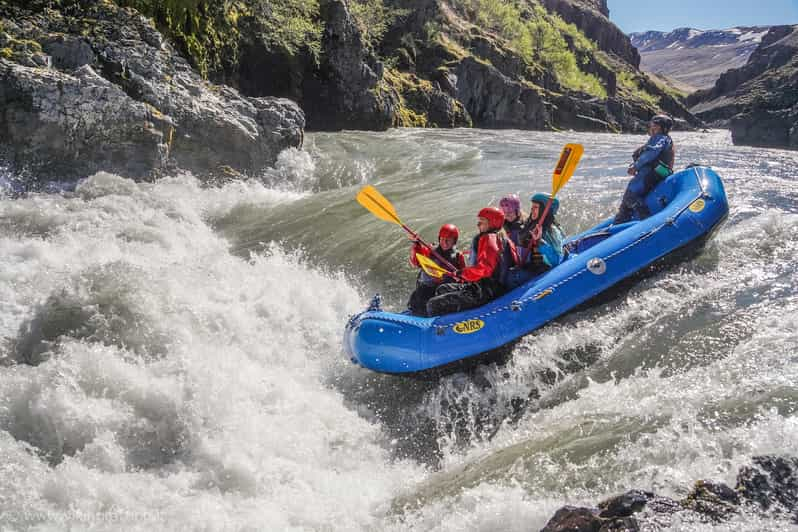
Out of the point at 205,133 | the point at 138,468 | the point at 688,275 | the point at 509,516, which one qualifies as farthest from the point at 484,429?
the point at 205,133

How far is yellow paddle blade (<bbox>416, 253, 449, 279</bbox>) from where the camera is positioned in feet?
17.1

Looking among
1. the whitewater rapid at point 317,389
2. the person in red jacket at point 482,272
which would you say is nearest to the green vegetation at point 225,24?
the whitewater rapid at point 317,389

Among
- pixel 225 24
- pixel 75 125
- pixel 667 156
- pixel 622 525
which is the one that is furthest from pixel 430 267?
pixel 225 24

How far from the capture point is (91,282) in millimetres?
5559

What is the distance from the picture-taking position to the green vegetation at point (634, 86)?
81.5 metres

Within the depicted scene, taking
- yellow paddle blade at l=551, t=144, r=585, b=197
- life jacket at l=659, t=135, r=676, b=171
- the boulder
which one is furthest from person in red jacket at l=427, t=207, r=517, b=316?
the boulder

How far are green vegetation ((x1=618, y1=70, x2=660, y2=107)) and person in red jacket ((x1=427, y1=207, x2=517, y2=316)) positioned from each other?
8336 cm

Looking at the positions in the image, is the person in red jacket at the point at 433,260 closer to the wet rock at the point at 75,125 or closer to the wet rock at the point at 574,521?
the wet rock at the point at 574,521

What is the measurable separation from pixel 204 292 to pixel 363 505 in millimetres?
3285

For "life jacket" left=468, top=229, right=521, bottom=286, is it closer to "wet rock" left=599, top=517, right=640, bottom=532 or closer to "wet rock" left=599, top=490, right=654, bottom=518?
"wet rock" left=599, top=490, right=654, bottom=518

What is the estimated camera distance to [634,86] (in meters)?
87.9

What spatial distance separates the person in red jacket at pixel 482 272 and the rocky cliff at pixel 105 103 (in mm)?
6042

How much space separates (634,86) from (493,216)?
311 feet

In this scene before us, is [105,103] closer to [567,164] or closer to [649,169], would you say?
[567,164]
